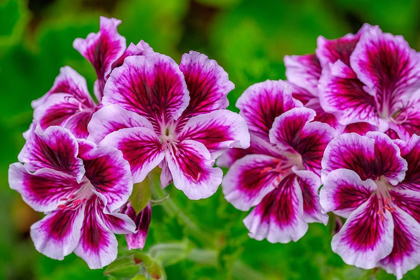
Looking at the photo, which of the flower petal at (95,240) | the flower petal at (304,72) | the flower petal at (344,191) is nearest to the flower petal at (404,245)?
the flower petal at (344,191)

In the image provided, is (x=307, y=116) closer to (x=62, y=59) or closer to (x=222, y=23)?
(x=62, y=59)

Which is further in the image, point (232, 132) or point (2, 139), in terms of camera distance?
point (2, 139)

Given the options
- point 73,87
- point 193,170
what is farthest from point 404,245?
point 73,87

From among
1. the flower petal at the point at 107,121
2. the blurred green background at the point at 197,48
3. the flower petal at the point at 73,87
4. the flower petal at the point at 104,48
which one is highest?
the flower petal at the point at 104,48

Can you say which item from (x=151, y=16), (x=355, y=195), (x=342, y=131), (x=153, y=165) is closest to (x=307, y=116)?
(x=342, y=131)

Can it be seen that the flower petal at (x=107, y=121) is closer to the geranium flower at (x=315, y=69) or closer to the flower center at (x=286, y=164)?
the flower center at (x=286, y=164)
